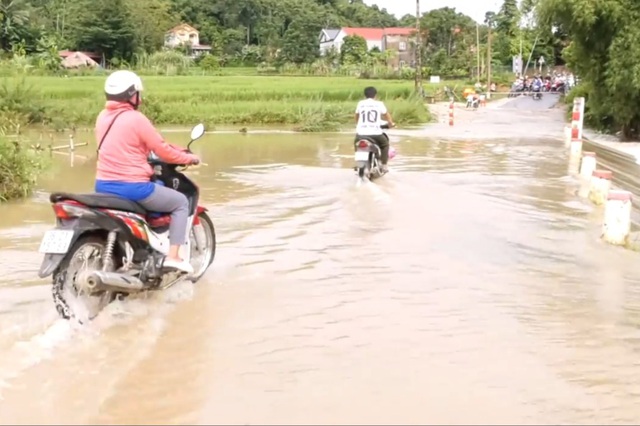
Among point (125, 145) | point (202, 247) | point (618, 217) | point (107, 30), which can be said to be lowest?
point (202, 247)

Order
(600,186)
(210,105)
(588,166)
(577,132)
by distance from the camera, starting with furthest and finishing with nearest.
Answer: (210,105) < (577,132) < (588,166) < (600,186)

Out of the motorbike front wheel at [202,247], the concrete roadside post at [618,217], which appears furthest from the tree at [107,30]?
the motorbike front wheel at [202,247]

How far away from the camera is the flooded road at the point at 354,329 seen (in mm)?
4441

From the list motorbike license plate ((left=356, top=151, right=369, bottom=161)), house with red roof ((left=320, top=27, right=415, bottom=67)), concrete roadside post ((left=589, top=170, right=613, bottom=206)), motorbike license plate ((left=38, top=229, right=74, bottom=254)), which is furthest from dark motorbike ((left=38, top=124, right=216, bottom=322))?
house with red roof ((left=320, top=27, right=415, bottom=67))

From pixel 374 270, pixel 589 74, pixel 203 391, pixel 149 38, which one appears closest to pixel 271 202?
pixel 374 270

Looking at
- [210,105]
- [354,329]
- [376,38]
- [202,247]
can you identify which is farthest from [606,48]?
[376,38]

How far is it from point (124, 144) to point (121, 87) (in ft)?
1.32

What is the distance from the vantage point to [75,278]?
5.59 meters

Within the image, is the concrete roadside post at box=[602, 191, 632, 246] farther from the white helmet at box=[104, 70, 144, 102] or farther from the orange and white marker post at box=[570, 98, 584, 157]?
the orange and white marker post at box=[570, 98, 584, 157]

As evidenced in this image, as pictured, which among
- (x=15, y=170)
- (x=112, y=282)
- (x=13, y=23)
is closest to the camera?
(x=112, y=282)

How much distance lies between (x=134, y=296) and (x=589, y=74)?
1991 cm

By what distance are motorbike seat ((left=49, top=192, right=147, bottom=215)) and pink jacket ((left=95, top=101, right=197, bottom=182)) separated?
0.18 metres

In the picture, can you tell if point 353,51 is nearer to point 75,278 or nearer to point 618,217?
point 618,217

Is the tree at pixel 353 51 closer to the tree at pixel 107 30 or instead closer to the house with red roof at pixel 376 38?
the house with red roof at pixel 376 38
